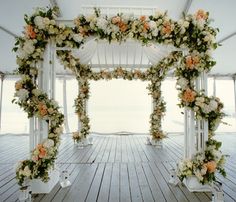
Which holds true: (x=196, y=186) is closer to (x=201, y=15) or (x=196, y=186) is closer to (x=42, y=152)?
(x=42, y=152)

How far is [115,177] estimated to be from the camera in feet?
16.1

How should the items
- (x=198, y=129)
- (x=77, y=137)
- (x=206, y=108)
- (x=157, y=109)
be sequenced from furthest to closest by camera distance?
(x=157, y=109), (x=77, y=137), (x=198, y=129), (x=206, y=108)

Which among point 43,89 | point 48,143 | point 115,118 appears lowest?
point 115,118

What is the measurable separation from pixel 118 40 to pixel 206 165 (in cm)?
239

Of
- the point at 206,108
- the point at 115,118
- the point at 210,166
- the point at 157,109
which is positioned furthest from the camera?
the point at 115,118

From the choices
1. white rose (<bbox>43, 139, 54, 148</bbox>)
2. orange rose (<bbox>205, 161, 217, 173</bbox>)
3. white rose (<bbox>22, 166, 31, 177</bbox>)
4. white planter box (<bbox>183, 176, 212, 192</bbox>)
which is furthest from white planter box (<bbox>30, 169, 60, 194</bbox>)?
orange rose (<bbox>205, 161, 217, 173</bbox>)

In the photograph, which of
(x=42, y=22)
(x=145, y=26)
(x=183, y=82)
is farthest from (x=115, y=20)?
(x=183, y=82)

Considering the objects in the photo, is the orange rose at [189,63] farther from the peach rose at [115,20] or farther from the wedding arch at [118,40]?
the peach rose at [115,20]

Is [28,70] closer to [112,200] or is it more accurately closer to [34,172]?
[34,172]

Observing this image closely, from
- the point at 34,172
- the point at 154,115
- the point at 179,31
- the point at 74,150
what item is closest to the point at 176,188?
the point at 34,172

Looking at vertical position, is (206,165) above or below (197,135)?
below

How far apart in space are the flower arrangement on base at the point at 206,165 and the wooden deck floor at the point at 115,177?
0.25 metres

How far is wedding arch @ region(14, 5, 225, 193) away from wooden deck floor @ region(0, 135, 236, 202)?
1.15 ft

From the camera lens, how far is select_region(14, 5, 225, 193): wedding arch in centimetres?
398
